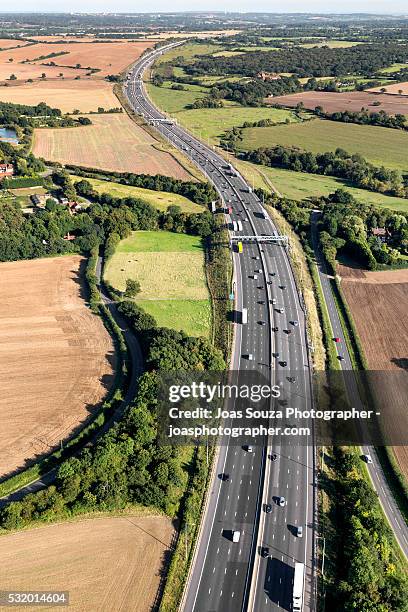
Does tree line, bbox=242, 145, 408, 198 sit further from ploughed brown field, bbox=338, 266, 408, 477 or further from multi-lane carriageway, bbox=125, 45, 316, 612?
multi-lane carriageway, bbox=125, 45, 316, 612

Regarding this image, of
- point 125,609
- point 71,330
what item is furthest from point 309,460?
point 71,330

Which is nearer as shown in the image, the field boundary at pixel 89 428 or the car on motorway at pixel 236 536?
the car on motorway at pixel 236 536

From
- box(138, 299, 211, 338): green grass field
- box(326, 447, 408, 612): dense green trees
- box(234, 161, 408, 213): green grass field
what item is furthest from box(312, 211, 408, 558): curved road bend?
box(234, 161, 408, 213): green grass field

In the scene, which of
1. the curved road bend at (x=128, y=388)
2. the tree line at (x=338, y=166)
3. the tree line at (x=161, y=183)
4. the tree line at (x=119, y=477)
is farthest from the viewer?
the tree line at (x=338, y=166)

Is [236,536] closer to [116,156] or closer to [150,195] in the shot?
[150,195]

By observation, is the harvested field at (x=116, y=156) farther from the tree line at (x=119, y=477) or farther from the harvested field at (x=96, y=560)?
the harvested field at (x=96, y=560)

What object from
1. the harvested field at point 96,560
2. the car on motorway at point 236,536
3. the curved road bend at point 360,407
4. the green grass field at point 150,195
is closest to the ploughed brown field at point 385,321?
the curved road bend at point 360,407
